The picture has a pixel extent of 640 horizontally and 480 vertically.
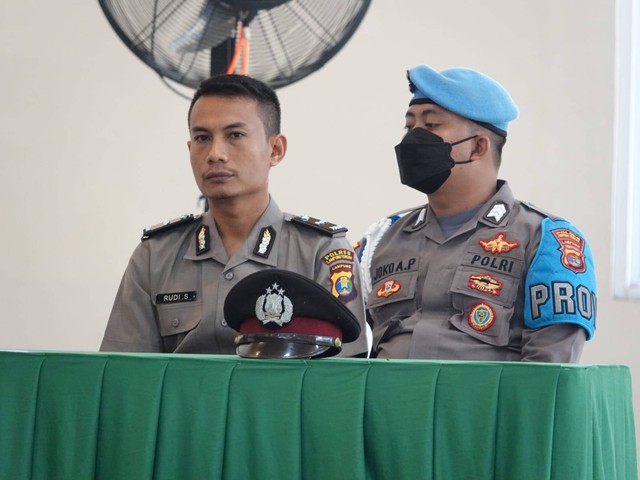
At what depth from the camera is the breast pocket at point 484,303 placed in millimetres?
2193

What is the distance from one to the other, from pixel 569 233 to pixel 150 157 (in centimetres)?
176

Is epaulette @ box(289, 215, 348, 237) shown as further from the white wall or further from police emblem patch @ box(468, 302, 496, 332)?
the white wall

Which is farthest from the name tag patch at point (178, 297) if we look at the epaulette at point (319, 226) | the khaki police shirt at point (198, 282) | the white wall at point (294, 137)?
the white wall at point (294, 137)

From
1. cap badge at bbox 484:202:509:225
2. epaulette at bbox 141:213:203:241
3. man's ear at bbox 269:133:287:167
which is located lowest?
epaulette at bbox 141:213:203:241

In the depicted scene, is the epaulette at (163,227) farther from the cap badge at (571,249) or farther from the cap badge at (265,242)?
the cap badge at (571,249)

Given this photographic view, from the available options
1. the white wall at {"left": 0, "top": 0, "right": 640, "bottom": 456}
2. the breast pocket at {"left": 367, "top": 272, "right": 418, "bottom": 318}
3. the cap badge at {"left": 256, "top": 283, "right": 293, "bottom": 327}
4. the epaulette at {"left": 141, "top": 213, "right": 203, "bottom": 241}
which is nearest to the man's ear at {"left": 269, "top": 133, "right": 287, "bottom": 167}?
the epaulette at {"left": 141, "top": 213, "right": 203, "bottom": 241}

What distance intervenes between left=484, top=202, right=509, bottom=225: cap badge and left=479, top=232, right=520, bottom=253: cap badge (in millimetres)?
40

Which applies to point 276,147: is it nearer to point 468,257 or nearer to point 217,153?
point 217,153

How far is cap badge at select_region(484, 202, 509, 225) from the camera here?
91.7 inches

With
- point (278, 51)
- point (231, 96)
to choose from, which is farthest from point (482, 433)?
point (278, 51)

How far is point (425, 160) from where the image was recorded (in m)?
2.38

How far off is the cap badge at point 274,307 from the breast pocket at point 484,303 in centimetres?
64

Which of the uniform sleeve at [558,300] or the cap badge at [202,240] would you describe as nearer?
the uniform sleeve at [558,300]

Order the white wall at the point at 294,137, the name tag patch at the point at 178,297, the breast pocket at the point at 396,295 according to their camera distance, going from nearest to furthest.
A: the name tag patch at the point at 178,297 < the breast pocket at the point at 396,295 < the white wall at the point at 294,137
